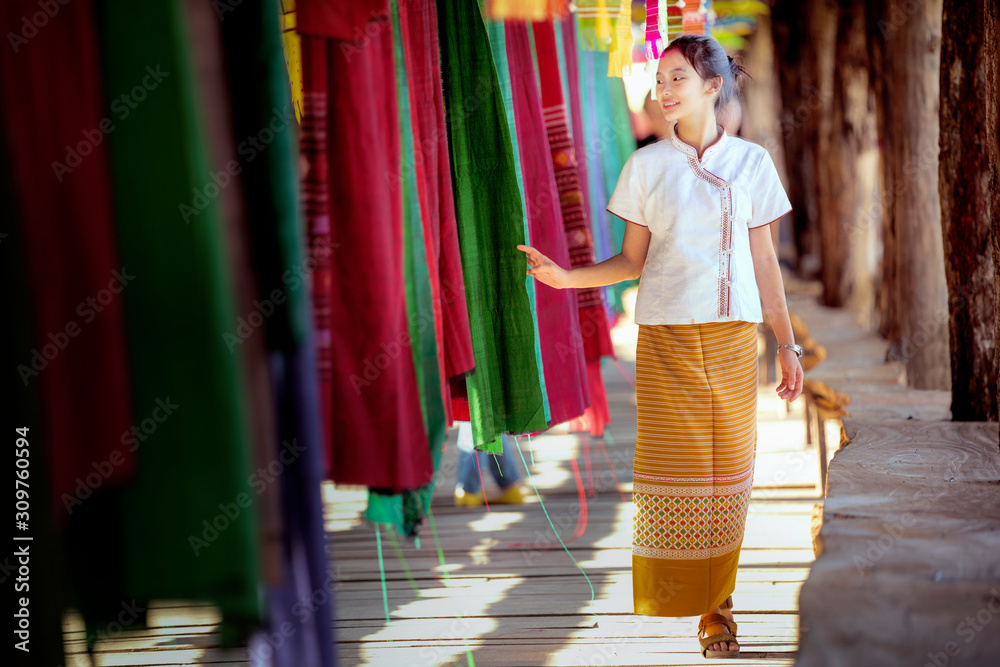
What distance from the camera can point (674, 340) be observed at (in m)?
2.58

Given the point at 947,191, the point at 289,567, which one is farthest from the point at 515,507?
the point at 289,567

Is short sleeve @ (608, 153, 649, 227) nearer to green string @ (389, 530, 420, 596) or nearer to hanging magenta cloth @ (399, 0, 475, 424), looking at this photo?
hanging magenta cloth @ (399, 0, 475, 424)

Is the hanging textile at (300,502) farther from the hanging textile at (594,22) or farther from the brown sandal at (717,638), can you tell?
the hanging textile at (594,22)

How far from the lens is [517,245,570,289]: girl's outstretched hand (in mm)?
2494

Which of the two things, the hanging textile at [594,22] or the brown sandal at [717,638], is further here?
the hanging textile at [594,22]

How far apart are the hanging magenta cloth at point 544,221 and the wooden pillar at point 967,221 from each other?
1.64m

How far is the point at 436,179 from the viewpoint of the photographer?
2291mm

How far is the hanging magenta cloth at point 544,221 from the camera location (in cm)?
266

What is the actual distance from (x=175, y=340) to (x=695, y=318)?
1.55 meters

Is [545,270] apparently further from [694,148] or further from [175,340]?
[175,340]

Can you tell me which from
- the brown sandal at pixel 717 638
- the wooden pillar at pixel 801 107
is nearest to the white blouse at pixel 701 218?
the brown sandal at pixel 717 638

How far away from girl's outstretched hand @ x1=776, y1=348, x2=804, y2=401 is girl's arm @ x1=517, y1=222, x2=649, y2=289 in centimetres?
47

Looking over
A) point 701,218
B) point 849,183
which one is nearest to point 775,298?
point 701,218

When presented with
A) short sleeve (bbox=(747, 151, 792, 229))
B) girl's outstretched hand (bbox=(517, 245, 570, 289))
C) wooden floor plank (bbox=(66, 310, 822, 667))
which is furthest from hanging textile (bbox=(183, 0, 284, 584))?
short sleeve (bbox=(747, 151, 792, 229))
